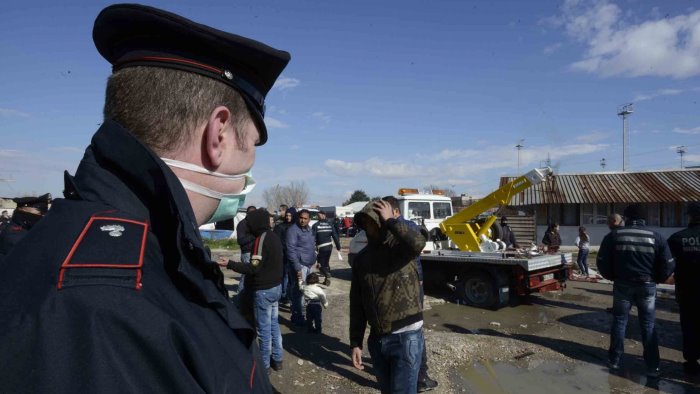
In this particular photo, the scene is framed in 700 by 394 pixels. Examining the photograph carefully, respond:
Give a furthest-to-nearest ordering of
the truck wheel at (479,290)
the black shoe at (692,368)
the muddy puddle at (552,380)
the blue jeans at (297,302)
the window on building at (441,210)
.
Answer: the window on building at (441,210)
the truck wheel at (479,290)
the blue jeans at (297,302)
the black shoe at (692,368)
the muddy puddle at (552,380)

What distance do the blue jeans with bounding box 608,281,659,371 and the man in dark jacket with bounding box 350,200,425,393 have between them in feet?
12.2

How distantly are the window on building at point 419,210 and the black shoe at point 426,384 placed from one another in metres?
6.09

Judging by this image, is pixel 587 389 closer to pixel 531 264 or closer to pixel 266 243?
pixel 531 264

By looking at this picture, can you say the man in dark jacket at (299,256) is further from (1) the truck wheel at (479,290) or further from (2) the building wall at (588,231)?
(2) the building wall at (588,231)

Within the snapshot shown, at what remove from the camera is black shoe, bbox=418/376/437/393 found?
4844 millimetres

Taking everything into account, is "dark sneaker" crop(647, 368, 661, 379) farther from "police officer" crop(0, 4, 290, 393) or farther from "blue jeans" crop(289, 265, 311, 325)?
"police officer" crop(0, 4, 290, 393)

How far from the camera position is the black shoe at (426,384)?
4.84 m

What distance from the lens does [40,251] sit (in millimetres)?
704

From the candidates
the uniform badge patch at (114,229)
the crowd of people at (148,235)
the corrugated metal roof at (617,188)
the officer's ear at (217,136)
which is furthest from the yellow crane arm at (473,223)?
the corrugated metal roof at (617,188)

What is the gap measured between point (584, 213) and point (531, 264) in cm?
1543

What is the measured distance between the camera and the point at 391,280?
3494mm

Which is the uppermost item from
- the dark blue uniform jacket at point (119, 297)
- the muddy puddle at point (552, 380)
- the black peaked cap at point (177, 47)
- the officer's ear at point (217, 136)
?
the black peaked cap at point (177, 47)

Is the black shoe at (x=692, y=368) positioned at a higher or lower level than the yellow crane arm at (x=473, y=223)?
lower

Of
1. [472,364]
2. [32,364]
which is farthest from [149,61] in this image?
[472,364]
